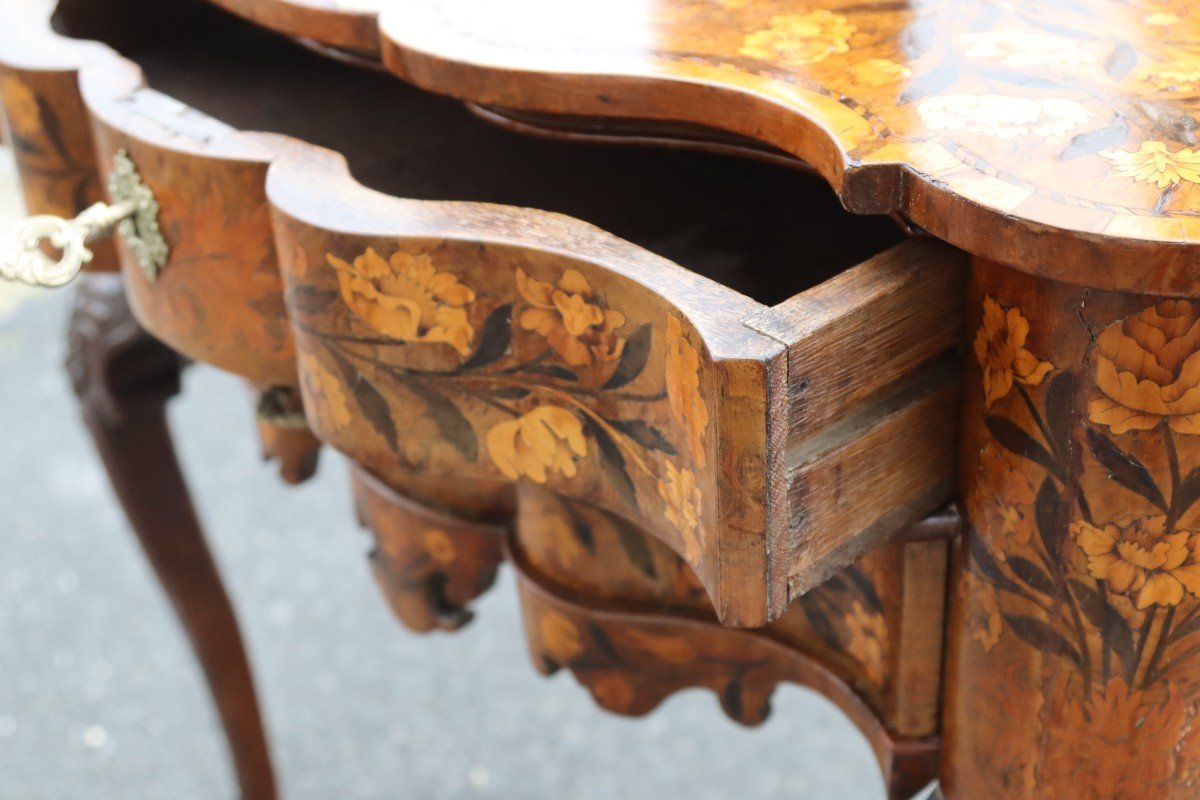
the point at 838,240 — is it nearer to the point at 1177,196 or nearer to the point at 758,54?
the point at 758,54

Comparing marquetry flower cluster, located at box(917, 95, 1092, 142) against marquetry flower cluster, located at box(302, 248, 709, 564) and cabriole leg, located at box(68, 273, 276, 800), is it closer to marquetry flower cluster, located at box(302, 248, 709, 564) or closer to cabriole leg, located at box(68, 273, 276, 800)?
Answer: marquetry flower cluster, located at box(302, 248, 709, 564)

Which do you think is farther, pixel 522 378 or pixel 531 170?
pixel 531 170

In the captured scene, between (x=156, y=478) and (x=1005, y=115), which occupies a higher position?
(x=1005, y=115)

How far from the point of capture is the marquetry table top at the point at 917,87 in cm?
46

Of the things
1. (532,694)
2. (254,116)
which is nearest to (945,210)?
(254,116)

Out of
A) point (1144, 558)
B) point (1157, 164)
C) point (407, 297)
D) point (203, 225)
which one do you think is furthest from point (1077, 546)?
point (203, 225)

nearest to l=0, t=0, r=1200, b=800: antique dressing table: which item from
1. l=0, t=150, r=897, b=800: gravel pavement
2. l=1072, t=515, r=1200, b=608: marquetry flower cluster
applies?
l=1072, t=515, r=1200, b=608: marquetry flower cluster

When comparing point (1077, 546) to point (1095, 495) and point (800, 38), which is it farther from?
A: point (800, 38)

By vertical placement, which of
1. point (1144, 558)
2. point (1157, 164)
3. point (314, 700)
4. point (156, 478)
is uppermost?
point (1157, 164)

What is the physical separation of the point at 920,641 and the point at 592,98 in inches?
10.4

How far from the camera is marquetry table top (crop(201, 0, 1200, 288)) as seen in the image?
1.50 ft

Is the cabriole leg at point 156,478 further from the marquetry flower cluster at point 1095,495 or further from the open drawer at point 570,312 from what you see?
the marquetry flower cluster at point 1095,495

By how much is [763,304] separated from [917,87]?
97 mm

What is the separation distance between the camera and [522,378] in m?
0.59
